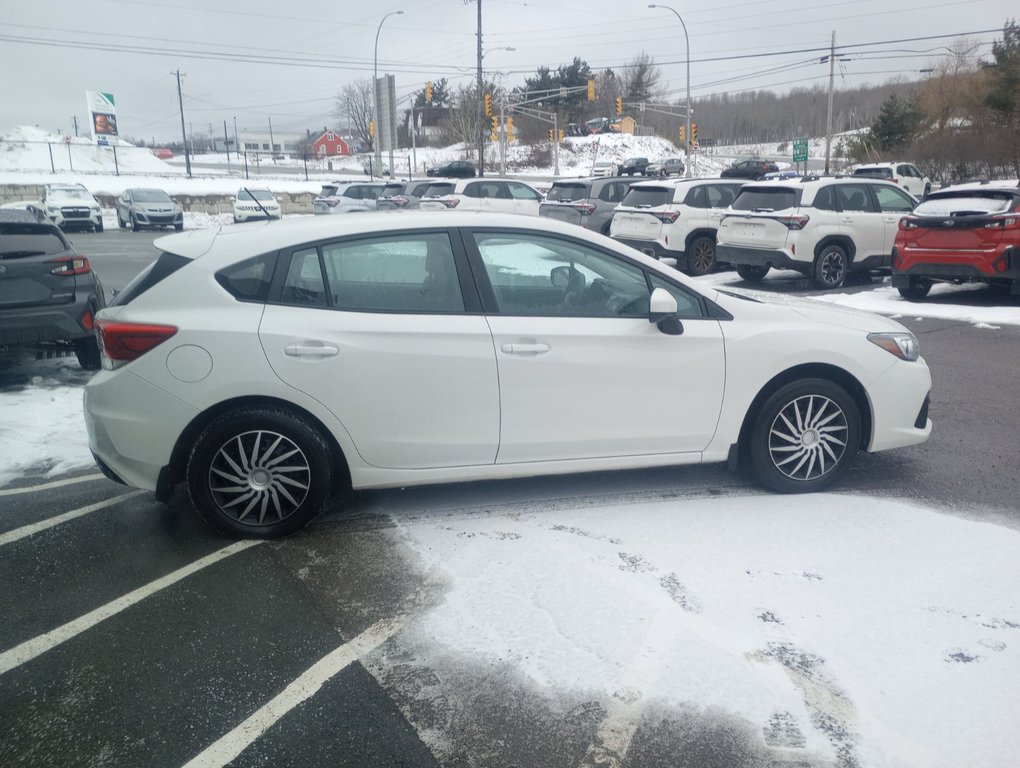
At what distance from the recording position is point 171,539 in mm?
4352

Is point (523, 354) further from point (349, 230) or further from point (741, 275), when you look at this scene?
point (741, 275)

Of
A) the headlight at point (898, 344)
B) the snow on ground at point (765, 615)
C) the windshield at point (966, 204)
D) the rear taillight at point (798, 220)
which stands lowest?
the snow on ground at point (765, 615)

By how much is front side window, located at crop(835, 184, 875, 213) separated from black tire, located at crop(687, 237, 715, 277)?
2.78 metres

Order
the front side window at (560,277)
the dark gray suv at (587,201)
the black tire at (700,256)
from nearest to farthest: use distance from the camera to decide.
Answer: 1. the front side window at (560,277)
2. the black tire at (700,256)
3. the dark gray suv at (587,201)

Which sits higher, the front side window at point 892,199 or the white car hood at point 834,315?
the front side window at point 892,199

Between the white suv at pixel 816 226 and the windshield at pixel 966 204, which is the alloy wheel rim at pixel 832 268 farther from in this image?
the windshield at pixel 966 204

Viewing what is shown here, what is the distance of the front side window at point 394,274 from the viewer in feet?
14.0

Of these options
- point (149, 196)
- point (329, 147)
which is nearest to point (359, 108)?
point (329, 147)

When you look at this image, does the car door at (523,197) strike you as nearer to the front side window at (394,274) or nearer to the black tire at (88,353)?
the black tire at (88,353)

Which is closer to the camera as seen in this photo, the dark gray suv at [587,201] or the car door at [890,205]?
the car door at [890,205]

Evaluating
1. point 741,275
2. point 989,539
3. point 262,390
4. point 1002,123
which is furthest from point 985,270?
point 1002,123

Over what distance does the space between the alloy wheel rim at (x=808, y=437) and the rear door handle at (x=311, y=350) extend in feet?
8.15

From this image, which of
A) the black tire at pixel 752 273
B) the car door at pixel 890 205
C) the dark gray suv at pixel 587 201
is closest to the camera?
the car door at pixel 890 205

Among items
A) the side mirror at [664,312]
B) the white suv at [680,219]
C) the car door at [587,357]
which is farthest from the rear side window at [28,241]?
the white suv at [680,219]
